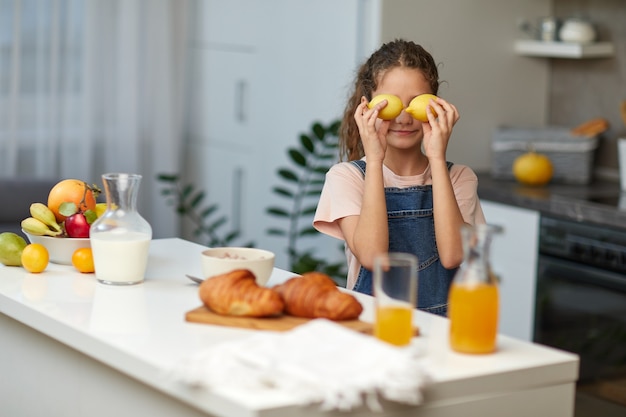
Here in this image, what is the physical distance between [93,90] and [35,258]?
2912mm

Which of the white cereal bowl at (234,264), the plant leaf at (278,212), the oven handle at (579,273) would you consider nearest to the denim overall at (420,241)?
the white cereal bowl at (234,264)

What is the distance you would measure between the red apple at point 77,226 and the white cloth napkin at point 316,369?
79 cm

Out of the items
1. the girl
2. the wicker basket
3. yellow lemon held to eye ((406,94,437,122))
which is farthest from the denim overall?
the wicker basket

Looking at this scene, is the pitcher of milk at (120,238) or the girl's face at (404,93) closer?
the pitcher of milk at (120,238)

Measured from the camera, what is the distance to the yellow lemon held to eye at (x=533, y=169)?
149 inches

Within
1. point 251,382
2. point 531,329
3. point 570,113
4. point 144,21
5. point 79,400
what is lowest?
point 531,329

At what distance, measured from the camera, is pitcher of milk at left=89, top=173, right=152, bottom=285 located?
6.28 ft

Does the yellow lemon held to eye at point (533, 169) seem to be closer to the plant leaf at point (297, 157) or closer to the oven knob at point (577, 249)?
the oven knob at point (577, 249)

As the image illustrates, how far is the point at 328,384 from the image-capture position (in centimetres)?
133

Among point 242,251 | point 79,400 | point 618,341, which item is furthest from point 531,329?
point 79,400

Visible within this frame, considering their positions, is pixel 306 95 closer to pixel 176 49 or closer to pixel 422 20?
pixel 422 20

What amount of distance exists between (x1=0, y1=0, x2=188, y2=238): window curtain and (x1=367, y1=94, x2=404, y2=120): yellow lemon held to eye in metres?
2.89

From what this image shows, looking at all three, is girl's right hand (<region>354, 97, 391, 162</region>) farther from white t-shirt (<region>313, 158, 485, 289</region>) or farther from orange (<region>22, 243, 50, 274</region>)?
orange (<region>22, 243, 50, 274</region>)

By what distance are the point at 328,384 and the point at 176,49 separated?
3.95 meters
